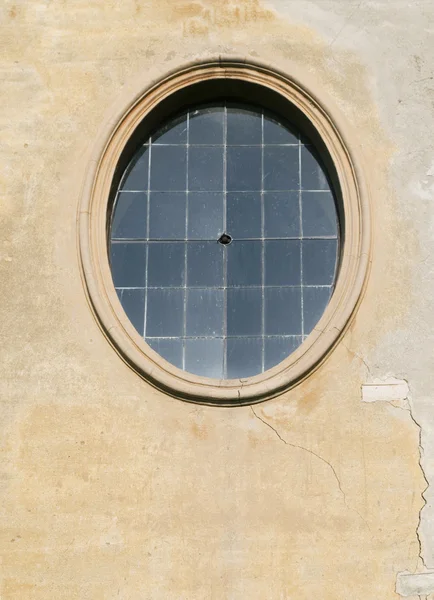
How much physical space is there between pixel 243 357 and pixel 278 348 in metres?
0.29

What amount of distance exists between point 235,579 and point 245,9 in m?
4.69

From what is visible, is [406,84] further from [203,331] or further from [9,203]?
[9,203]

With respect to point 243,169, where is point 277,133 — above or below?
above

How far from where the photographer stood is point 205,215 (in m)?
9.34

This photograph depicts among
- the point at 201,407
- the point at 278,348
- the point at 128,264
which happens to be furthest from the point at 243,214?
the point at 201,407

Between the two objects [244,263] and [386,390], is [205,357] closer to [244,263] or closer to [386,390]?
[244,263]

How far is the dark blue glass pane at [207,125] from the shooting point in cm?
955

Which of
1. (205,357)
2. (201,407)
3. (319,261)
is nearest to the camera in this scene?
(201,407)

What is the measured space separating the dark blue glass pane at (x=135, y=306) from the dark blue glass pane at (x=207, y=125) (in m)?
1.44

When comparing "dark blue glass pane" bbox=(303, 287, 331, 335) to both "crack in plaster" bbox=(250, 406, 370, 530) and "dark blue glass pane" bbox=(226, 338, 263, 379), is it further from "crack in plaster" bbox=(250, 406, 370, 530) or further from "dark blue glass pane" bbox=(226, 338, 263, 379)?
"crack in plaster" bbox=(250, 406, 370, 530)

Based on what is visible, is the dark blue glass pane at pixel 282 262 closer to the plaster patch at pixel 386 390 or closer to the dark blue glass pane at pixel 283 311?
the dark blue glass pane at pixel 283 311

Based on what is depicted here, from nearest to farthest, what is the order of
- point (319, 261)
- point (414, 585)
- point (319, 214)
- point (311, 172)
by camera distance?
point (414, 585)
point (319, 261)
point (319, 214)
point (311, 172)

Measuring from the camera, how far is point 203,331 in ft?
29.6

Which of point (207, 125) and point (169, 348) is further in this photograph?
point (207, 125)
